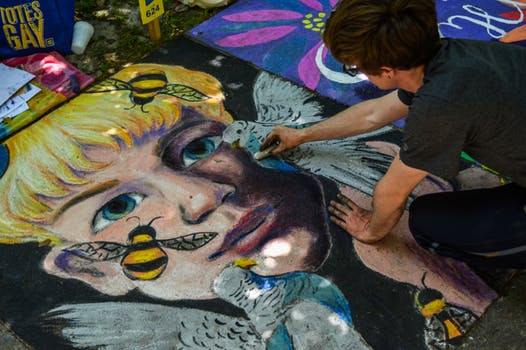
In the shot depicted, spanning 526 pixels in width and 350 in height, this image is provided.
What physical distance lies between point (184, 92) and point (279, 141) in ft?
2.80

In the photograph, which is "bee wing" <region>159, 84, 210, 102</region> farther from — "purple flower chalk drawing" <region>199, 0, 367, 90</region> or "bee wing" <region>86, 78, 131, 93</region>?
"purple flower chalk drawing" <region>199, 0, 367, 90</region>

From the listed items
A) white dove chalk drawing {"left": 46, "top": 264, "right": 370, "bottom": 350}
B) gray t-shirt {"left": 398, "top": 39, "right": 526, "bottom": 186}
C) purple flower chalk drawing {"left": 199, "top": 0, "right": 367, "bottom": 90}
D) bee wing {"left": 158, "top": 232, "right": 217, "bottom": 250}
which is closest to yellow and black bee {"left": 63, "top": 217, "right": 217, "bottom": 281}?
bee wing {"left": 158, "top": 232, "right": 217, "bottom": 250}

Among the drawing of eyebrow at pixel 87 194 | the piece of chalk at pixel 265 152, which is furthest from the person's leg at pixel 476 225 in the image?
the drawing of eyebrow at pixel 87 194

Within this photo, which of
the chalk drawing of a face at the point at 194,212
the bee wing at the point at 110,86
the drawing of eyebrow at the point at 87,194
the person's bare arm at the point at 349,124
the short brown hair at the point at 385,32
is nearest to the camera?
the short brown hair at the point at 385,32

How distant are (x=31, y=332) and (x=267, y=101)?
1.92 meters

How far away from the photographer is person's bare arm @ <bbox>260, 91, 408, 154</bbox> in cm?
278

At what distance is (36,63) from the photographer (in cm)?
378

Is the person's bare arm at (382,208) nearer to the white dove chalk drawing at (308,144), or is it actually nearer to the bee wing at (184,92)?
the white dove chalk drawing at (308,144)

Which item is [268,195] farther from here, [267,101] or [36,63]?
[36,63]

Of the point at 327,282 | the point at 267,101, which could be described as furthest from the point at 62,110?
the point at 327,282

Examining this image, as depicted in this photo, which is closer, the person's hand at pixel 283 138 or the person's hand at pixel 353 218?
the person's hand at pixel 353 218

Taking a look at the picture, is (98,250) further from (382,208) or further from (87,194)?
(382,208)

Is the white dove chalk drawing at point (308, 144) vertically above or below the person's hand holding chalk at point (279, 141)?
below

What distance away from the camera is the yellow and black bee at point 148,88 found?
355 centimetres
